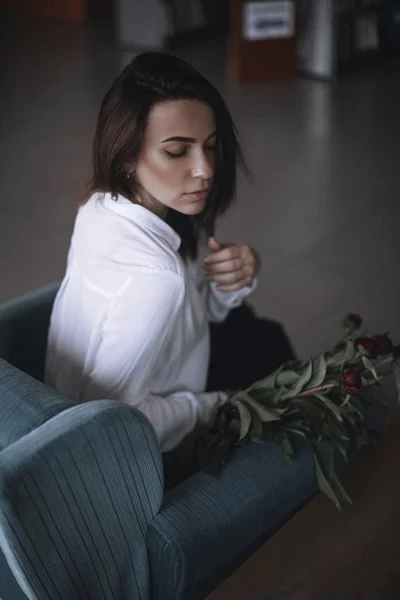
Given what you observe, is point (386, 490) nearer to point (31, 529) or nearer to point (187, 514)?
point (187, 514)

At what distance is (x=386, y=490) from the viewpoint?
1.52 m

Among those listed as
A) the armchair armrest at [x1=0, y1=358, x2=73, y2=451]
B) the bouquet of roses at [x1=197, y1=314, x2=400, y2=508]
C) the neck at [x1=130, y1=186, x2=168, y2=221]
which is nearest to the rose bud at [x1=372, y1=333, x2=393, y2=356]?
the bouquet of roses at [x1=197, y1=314, x2=400, y2=508]

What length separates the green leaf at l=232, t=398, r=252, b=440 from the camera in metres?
1.46

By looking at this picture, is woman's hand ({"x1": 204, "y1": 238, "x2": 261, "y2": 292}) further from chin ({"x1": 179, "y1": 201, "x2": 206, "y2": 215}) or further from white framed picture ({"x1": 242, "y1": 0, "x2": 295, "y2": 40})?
white framed picture ({"x1": 242, "y1": 0, "x2": 295, "y2": 40})

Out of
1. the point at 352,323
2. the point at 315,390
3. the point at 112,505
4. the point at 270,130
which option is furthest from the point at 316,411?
the point at 270,130

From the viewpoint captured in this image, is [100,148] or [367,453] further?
[367,453]

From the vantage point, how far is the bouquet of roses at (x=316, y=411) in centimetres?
147

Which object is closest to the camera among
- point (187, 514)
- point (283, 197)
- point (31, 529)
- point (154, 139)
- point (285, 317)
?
point (31, 529)

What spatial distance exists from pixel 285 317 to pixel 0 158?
226 cm

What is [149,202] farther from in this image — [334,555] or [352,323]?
[334,555]

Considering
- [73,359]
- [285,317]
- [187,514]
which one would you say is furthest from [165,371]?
[285,317]

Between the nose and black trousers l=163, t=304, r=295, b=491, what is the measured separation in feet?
2.09

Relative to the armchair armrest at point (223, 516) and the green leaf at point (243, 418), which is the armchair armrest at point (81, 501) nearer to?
the armchair armrest at point (223, 516)

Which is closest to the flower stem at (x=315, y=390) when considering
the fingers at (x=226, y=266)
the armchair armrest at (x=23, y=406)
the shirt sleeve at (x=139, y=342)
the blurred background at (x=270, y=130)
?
the shirt sleeve at (x=139, y=342)
